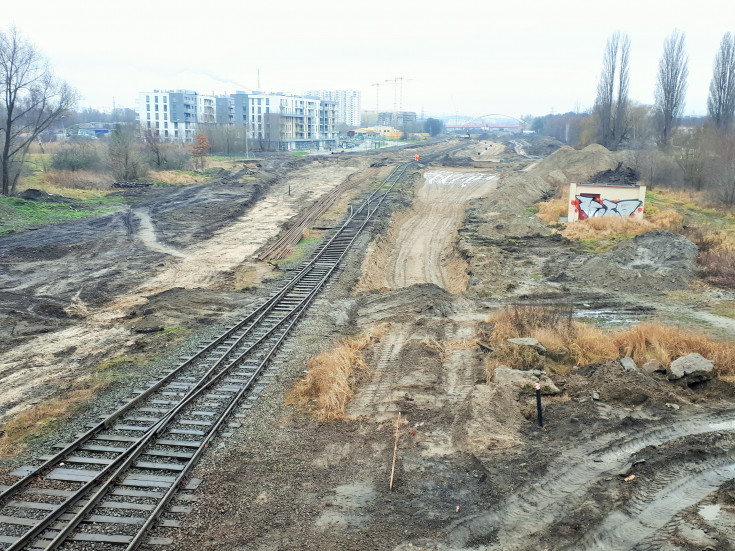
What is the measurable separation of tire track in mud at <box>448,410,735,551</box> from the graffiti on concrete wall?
26038 mm

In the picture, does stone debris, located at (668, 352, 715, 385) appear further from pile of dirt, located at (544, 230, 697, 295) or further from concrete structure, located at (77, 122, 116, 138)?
concrete structure, located at (77, 122, 116, 138)

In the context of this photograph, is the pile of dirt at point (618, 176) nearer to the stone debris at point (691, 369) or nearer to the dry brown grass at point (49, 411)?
the stone debris at point (691, 369)

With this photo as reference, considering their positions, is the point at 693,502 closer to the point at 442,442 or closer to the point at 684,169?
the point at 442,442

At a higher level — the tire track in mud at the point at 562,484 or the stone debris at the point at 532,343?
the stone debris at the point at 532,343

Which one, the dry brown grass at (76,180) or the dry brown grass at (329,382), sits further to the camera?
the dry brown grass at (76,180)

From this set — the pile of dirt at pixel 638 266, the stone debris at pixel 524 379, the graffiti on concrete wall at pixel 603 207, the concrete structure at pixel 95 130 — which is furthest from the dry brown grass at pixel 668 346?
the concrete structure at pixel 95 130

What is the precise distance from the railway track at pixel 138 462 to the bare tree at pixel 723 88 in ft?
193

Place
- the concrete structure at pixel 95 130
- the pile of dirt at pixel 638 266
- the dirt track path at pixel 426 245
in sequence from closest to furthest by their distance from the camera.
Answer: the pile of dirt at pixel 638 266 < the dirt track path at pixel 426 245 < the concrete structure at pixel 95 130

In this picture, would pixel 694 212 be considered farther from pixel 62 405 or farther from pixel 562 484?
pixel 62 405

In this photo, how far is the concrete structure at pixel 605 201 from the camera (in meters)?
36.1

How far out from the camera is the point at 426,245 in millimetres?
35875

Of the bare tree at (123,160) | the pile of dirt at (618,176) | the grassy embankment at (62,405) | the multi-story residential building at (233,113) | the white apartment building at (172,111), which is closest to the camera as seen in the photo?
the grassy embankment at (62,405)

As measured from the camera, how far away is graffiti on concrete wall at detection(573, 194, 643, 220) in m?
36.2

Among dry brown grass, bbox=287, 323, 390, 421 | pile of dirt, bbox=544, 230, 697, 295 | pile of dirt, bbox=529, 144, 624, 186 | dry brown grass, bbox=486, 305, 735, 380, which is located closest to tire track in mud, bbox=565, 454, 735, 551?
dry brown grass, bbox=486, 305, 735, 380
